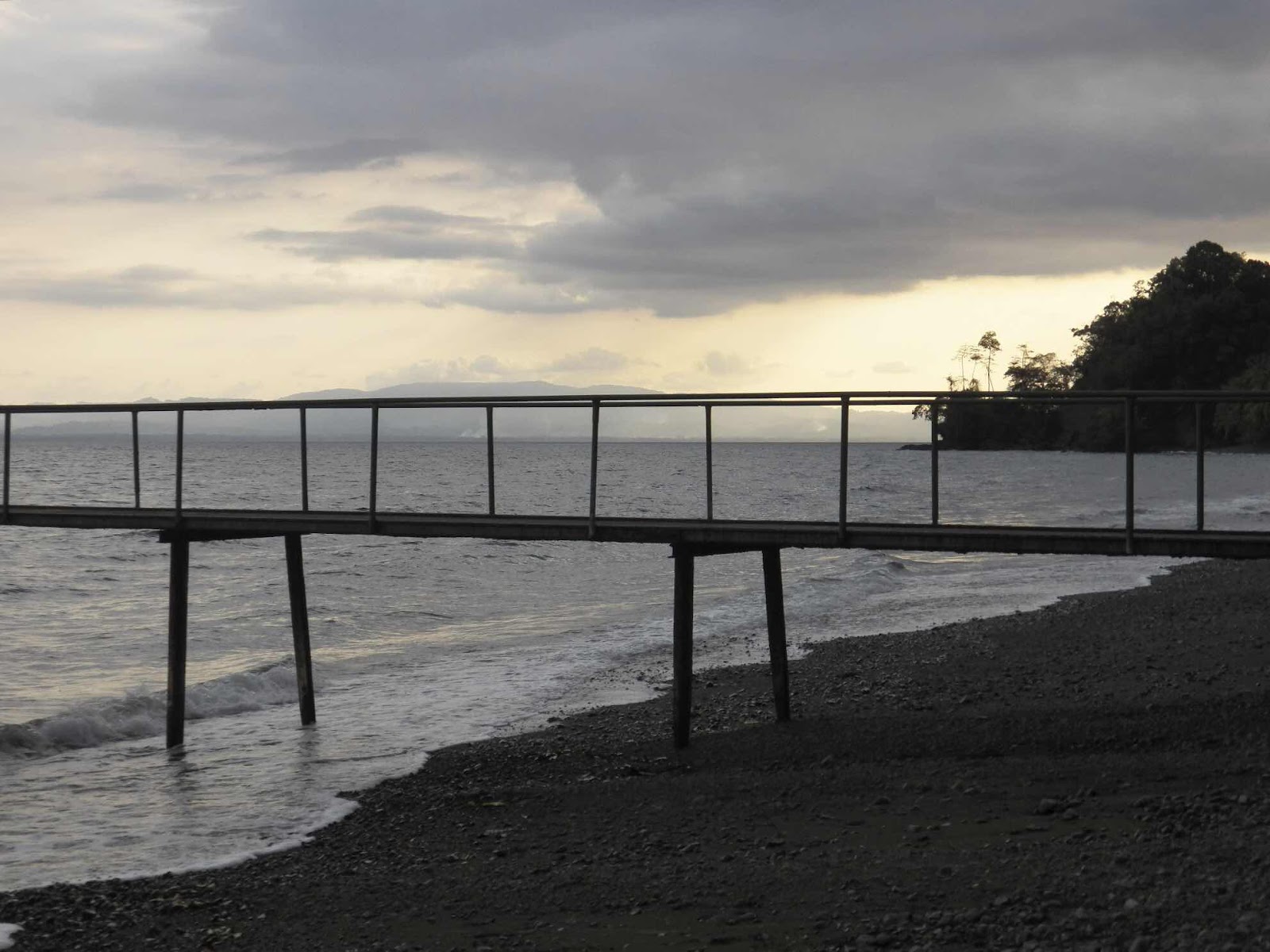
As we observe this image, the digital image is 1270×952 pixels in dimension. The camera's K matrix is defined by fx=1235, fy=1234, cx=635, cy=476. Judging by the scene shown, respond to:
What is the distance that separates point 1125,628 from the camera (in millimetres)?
18797

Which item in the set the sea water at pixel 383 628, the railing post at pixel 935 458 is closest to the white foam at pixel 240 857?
the sea water at pixel 383 628

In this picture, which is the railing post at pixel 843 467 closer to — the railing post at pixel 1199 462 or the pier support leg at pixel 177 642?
the railing post at pixel 1199 462

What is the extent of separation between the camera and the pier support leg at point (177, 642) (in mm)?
14555

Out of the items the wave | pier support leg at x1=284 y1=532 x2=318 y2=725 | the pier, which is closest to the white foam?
the pier

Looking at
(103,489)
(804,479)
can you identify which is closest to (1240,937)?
(103,489)

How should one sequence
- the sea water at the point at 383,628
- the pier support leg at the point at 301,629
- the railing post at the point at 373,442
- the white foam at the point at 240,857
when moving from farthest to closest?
the pier support leg at the point at 301,629, the railing post at the point at 373,442, the sea water at the point at 383,628, the white foam at the point at 240,857

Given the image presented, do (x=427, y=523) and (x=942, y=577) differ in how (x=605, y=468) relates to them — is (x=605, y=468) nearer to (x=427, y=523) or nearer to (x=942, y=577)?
(x=942, y=577)

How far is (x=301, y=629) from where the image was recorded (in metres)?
15.8

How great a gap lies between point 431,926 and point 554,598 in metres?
21.1

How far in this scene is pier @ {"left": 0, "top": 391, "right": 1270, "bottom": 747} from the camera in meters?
10.9

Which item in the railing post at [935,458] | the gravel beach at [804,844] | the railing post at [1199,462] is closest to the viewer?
the gravel beach at [804,844]

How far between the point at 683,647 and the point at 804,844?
448 cm

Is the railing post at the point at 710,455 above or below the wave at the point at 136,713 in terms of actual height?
above

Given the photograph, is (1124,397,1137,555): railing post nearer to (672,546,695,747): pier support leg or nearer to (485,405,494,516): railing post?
(672,546,695,747): pier support leg
